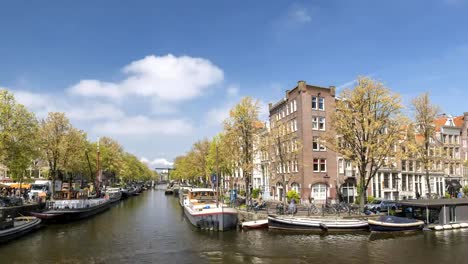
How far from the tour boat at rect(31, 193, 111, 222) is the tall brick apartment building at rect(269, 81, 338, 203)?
99.0 ft

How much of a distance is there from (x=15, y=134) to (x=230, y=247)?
100 feet

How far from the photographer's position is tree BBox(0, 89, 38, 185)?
4431cm

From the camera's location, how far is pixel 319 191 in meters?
58.1

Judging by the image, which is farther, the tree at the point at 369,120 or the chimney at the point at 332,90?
the chimney at the point at 332,90

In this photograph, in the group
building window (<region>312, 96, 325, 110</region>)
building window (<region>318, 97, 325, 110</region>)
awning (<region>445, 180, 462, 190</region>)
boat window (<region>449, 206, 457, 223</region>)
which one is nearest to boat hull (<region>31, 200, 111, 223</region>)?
building window (<region>312, 96, 325, 110</region>)

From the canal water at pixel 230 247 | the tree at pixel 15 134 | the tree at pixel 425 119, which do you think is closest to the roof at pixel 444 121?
the tree at pixel 425 119

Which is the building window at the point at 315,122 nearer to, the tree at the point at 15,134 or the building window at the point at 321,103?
the building window at the point at 321,103

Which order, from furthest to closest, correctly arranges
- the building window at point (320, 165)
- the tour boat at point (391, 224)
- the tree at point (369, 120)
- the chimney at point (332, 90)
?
the chimney at point (332, 90), the building window at point (320, 165), the tree at point (369, 120), the tour boat at point (391, 224)

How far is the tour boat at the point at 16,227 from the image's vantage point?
109 ft

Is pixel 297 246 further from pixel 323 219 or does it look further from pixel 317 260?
pixel 323 219

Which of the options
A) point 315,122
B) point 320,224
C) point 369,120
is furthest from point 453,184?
point 320,224

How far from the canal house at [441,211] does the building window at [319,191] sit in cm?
1710

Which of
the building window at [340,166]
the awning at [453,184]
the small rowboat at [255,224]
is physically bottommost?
the small rowboat at [255,224]

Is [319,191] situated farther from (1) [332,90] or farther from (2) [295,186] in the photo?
(1) [332,90]
